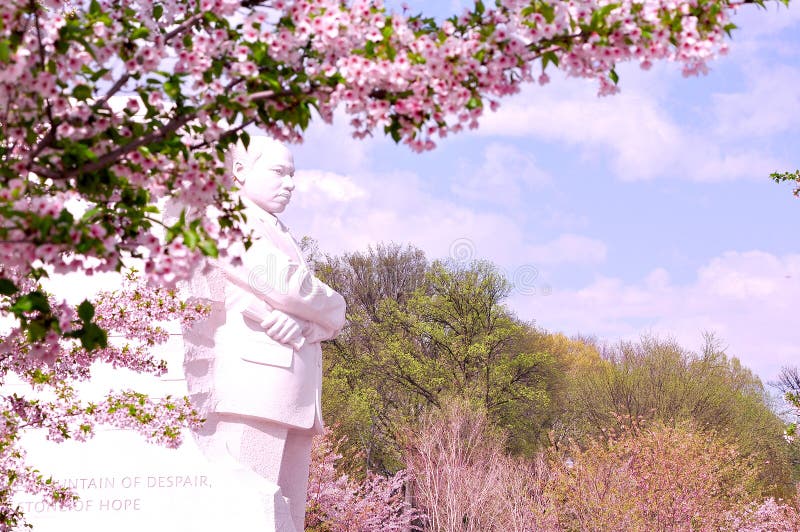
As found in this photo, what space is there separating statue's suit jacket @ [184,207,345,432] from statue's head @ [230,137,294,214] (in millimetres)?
199

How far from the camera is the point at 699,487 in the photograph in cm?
2177

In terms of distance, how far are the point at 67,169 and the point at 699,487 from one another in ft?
66.6

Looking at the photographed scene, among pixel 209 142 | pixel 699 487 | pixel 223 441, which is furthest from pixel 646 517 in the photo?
pixel 209 142

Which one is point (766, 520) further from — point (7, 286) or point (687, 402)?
point (7, 286)

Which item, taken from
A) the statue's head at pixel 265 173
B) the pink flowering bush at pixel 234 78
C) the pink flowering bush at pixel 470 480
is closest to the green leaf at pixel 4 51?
the pink flowering bush at pixel 234 78

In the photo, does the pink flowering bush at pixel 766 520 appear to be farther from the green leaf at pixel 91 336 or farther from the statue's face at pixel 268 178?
the green leaf at pixel 91 336

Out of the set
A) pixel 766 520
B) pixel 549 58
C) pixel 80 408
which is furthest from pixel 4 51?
pixel 766 520

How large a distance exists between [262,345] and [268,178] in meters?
1.58

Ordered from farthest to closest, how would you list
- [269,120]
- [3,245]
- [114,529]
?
[114,529]
[269,120]
[3,245]

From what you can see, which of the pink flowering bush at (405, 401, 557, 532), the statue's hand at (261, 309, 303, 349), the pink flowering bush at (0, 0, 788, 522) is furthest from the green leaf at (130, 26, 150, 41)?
the pink flowering bush at (405, 401, 557, 532)

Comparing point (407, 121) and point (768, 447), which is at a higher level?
point (768, 447)

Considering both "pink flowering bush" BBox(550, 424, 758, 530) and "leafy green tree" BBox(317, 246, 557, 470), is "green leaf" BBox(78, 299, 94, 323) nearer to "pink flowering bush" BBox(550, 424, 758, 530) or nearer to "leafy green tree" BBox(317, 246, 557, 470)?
"pink flowering bush" BBox(550, 424, 758, 530)

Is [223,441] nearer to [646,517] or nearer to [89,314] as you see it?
[89,314]

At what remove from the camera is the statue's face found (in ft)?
30.6
